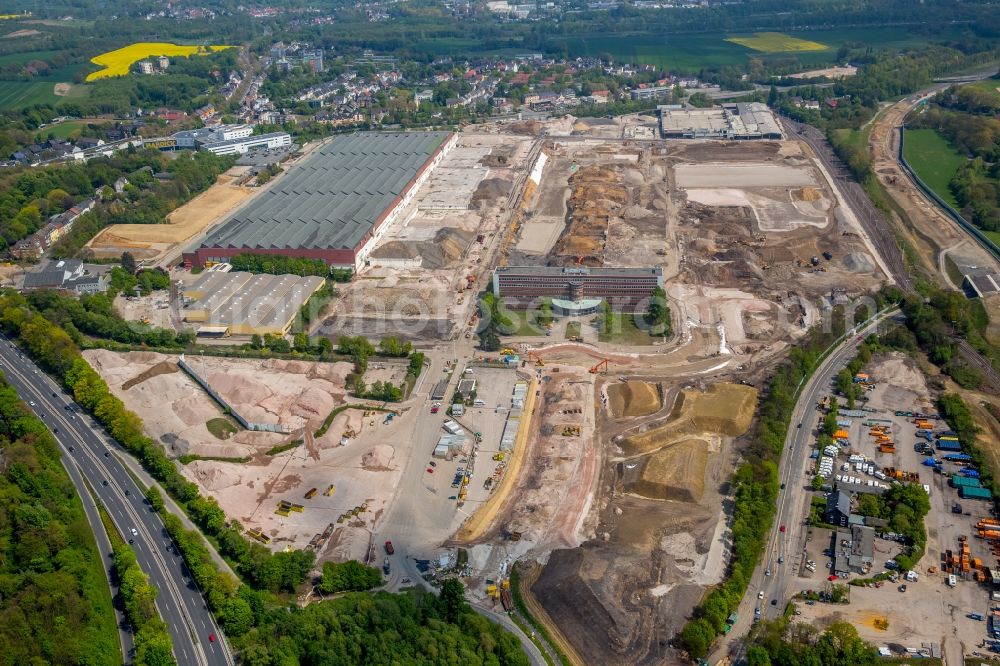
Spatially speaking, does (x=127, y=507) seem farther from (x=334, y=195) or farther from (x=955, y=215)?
(x=955, y=215)

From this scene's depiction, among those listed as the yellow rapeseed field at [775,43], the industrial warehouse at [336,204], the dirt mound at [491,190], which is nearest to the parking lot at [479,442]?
the industrial warehouse at [336,204]

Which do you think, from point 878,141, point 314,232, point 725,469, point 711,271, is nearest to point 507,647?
point 725,469

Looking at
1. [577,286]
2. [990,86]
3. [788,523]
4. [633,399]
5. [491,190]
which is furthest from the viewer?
[990,86]

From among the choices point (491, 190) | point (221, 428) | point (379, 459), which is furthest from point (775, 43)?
point (221, 428)

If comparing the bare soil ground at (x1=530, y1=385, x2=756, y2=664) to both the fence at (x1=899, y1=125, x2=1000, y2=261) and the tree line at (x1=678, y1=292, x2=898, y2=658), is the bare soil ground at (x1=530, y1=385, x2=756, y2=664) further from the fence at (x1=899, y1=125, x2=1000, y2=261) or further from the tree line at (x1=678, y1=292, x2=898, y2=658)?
the fence at (x1=899, y1=125, x2=1000, y2=261)

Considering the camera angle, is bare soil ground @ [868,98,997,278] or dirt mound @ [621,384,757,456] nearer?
dirt mound @ [621,384,757,456]

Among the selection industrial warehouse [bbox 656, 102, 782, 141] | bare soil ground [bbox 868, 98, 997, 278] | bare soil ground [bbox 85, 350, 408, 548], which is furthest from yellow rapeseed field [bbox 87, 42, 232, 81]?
bare soil ground [bbox 868, 98, 997, 278]

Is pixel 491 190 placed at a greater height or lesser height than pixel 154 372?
greater

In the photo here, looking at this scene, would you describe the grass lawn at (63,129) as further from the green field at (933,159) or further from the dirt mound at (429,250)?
the green field at (933,159)

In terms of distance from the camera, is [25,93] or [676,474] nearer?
[676,474]
